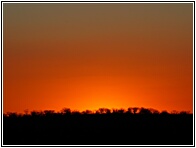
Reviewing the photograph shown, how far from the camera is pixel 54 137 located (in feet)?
122

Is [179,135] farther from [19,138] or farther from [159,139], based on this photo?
[19,138]

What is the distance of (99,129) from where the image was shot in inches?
1507

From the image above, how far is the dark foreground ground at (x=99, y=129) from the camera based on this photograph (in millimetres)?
37094

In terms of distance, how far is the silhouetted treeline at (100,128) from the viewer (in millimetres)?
37125

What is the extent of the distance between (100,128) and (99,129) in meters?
0.08

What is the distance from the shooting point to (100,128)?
38344 millimetres

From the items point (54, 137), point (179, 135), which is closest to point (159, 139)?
point (179, 135)

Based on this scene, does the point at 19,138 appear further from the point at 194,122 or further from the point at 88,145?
the point at 194,122

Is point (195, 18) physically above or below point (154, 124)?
above

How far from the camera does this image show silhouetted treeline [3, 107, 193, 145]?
37125mm

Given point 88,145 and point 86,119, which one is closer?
point 88,145

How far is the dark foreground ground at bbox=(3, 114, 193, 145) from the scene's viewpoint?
1460 inches

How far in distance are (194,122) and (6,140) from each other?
5.82 m

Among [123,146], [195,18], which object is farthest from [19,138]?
[195,18]
